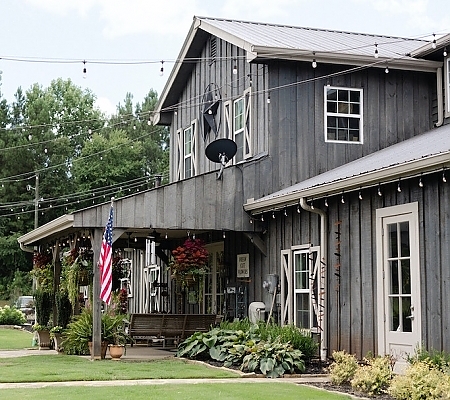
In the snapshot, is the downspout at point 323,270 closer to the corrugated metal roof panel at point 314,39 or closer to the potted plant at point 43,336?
the corrugated metal roof panel at point 314,39

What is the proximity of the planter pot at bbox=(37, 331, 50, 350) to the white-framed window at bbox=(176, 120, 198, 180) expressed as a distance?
16.1 feet

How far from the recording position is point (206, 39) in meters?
19.1

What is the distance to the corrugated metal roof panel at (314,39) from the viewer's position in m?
16.7

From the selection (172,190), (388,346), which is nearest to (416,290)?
(388,346)

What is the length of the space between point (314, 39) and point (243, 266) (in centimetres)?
509

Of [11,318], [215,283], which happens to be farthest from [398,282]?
[11,318]

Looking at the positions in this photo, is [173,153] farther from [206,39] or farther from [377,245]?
[377,245]

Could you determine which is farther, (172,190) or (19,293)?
(19,293)

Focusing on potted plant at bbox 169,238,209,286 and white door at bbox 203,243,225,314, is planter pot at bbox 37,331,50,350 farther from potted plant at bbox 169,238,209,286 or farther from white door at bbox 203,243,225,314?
potted plant at bbox 169,238,209,286

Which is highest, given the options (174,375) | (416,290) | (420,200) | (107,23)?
(107,23)

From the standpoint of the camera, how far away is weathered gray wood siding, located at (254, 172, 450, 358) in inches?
438

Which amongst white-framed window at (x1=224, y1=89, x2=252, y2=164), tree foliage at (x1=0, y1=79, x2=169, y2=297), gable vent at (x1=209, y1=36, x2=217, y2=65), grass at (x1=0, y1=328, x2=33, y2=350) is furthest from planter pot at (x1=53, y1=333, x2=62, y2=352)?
tree foliage at (x1=0, y1=79, x2=169, y2=297)

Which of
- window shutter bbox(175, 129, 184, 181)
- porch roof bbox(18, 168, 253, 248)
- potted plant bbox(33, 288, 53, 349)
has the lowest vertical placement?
potted plant bbox(33, 288, 53, 349)

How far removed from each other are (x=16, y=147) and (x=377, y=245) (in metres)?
34.6
